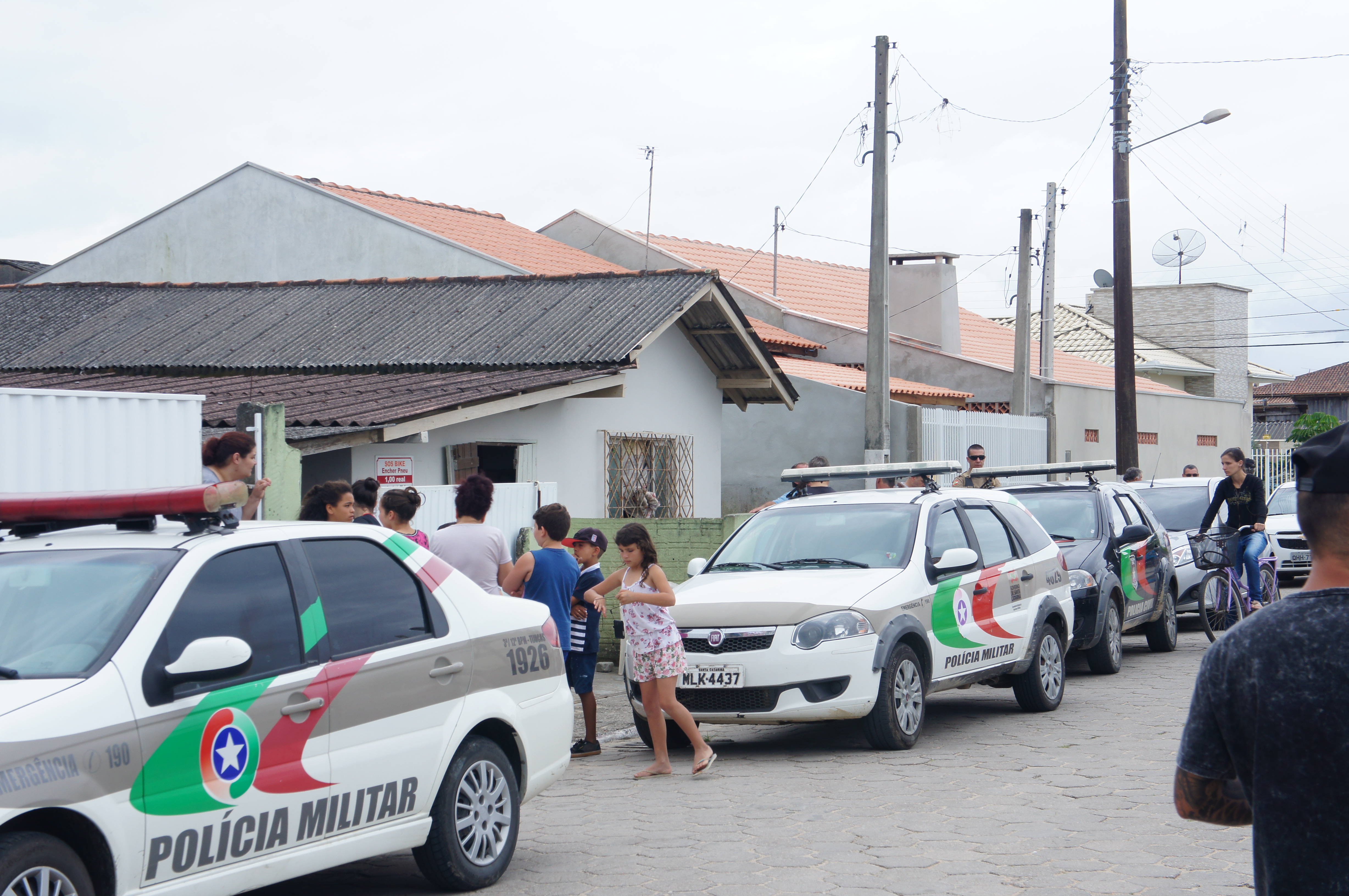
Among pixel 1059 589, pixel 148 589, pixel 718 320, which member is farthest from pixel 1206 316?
pixel 148 589

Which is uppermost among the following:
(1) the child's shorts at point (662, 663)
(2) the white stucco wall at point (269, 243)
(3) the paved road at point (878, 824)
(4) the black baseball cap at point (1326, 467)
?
(2) the white stucco wall at point (269, 243)

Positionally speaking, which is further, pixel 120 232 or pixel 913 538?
pixel 120 232

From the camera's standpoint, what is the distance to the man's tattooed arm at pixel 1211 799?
2734 mm

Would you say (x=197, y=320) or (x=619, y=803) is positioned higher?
(x=197, y=320)

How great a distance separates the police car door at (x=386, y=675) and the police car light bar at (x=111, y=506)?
480 mm

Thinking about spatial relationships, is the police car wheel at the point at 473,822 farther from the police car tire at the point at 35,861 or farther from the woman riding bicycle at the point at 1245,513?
the woman riding bicycle at the point at 1245,513

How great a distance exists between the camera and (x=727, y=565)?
10.1 m

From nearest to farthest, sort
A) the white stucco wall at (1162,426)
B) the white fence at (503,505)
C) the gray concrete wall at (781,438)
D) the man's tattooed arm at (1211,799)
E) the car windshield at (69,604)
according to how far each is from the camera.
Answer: the man's tattooed arm at (1211,799)
the car windshield at (69,604)
the white fence at (503,505)
the gray concrete wall at (781,438)
the white stucco wall at (1162,426)

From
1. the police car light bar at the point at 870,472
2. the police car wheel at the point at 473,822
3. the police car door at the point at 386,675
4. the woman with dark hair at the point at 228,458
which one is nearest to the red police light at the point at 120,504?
the police car door at the point at 386,675

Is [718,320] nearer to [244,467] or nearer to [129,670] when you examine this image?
[244,467]

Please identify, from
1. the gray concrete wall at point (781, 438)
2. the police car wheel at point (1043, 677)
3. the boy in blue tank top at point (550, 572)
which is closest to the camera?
the boy in blue tank top at point (550, 572)

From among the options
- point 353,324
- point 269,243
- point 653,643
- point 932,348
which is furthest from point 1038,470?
point 932,348

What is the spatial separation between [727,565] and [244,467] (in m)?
3.49

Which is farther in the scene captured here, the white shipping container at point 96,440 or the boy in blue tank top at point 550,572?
the white shipping container at point 96,440
